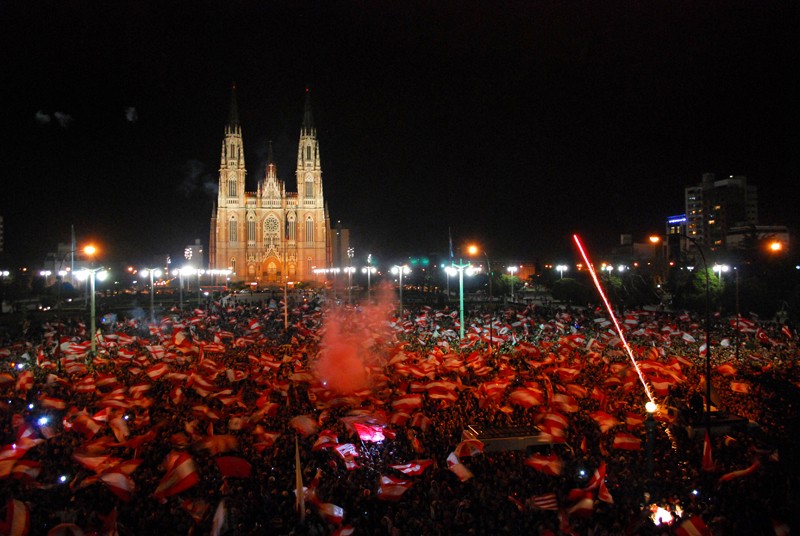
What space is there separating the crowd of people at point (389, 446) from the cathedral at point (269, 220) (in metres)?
63.3

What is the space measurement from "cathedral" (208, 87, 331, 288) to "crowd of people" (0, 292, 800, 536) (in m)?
63.3

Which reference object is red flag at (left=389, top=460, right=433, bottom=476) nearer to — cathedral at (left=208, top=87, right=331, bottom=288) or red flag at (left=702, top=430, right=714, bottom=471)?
red flag at (left=702, top=430, right=714, bottom=471)

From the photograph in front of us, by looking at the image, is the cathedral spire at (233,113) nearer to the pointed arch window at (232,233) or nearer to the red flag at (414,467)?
the pointed arch window at (232,233)

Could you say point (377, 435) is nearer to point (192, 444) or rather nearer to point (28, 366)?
point (192, 444)

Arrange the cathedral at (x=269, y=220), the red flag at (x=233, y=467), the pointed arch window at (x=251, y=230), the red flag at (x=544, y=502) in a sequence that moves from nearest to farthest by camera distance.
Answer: the red flag at (x=544, y=502), the red flag at (x=233, y=467), the cathedral at (x=269, y=220), the pointed arch window at (x=251, y=230)

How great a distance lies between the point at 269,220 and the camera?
266ft

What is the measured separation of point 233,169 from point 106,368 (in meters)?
69.5

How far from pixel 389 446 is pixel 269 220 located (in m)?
75.1

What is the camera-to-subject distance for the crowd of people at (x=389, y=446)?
666 cm

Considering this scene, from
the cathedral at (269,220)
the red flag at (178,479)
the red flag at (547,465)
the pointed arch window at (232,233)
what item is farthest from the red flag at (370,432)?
the pointed arch window at (232,233)

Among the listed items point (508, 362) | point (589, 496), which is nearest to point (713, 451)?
point (589, 496)

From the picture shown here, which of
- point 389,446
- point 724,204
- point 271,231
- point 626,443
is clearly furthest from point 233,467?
point 724,204

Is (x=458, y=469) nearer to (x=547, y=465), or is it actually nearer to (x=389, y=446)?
(x=547, y=465)

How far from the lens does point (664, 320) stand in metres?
23.1
